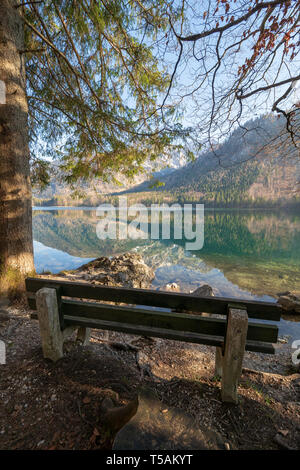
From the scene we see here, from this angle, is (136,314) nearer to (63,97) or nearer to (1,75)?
(1,75)

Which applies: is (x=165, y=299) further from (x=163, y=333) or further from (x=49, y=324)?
(x=49, y=324)

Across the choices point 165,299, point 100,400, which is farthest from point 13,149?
point 100,400

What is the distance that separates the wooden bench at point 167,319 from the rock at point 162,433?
652 mm

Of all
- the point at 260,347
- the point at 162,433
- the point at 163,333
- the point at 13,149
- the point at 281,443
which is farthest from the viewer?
the point at 13,149

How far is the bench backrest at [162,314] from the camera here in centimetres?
205

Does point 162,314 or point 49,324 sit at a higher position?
point 162,314

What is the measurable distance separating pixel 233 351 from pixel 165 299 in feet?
2.66

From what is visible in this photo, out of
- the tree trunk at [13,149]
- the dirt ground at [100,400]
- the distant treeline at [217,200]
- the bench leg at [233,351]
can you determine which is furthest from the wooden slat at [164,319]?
the distant treeline at [217,200]

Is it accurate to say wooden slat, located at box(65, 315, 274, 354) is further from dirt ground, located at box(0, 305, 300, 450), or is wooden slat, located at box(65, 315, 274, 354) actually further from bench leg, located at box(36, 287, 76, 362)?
dirt ground, located at box(0, 305, 300, 450)

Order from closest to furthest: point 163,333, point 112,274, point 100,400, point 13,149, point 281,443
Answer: point 281,443 → point 100,400 → point 163,333 → point 13,149 → point 112,274

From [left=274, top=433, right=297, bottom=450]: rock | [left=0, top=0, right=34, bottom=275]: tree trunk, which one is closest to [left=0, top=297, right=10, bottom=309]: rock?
[left=0, top=0, right=34, bottom=275]: tree trunk

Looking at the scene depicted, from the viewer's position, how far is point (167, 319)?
2215 millimetres

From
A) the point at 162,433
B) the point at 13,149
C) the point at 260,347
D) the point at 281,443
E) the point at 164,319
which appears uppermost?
the point at 13,149

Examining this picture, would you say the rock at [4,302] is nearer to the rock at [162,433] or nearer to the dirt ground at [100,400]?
the dirt ground at [100,400]
